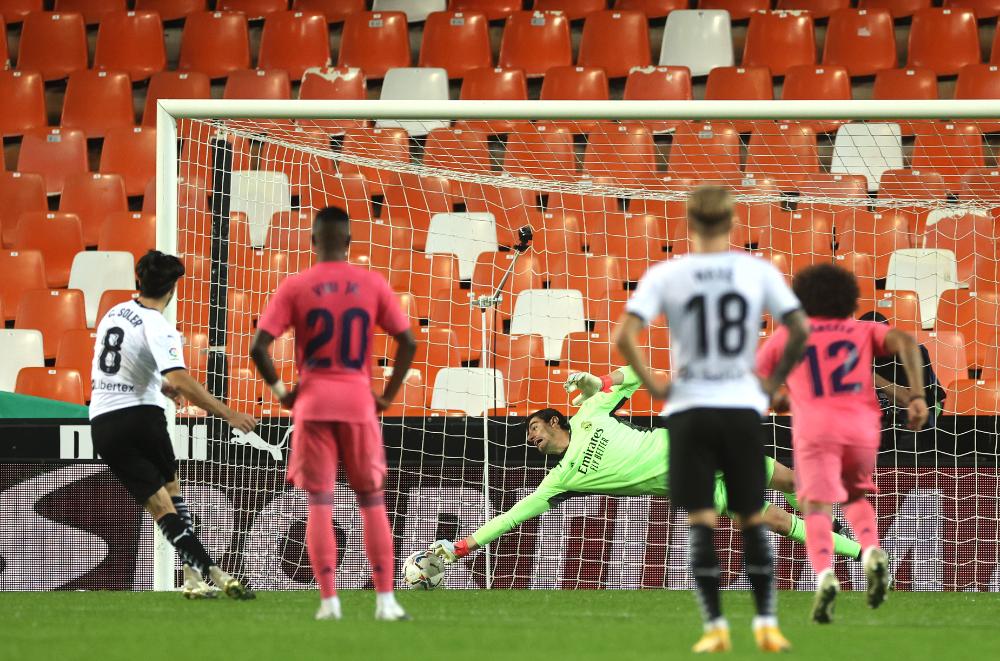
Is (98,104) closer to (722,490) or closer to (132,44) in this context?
(132,44)

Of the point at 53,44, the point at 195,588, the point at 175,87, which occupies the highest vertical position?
the point at 53,44

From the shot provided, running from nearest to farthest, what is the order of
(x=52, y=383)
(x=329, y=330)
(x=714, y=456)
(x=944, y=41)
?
(x=714, y=456)
(x=329, y=330)
(x=52, y=383)
(x=944, y=41)

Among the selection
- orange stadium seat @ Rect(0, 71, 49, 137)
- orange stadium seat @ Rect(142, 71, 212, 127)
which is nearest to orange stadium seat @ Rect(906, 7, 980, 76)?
orange stadium seat @ Rect(142, 71, 212, 127)

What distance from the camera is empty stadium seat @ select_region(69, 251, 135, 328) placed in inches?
439

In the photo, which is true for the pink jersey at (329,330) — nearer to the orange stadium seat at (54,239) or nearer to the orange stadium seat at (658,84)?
the orange stadium seat at (54,239)

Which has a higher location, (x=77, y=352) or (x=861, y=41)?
(x=861, y=41)

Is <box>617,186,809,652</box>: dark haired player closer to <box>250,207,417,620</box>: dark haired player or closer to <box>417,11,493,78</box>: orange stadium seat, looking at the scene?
<box>250,207,417,620</box>: dark haired player

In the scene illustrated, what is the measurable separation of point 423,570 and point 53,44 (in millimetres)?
8250

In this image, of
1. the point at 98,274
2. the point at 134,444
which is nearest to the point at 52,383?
the point at 98,274

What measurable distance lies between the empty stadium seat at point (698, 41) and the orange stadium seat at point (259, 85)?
3504 mm

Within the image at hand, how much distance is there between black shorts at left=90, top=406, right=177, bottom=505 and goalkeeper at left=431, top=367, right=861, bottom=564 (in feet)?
5.65

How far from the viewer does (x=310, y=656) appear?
171 inches

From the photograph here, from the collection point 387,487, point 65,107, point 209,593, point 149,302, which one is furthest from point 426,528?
point 65,107

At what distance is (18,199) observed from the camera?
12.3m
